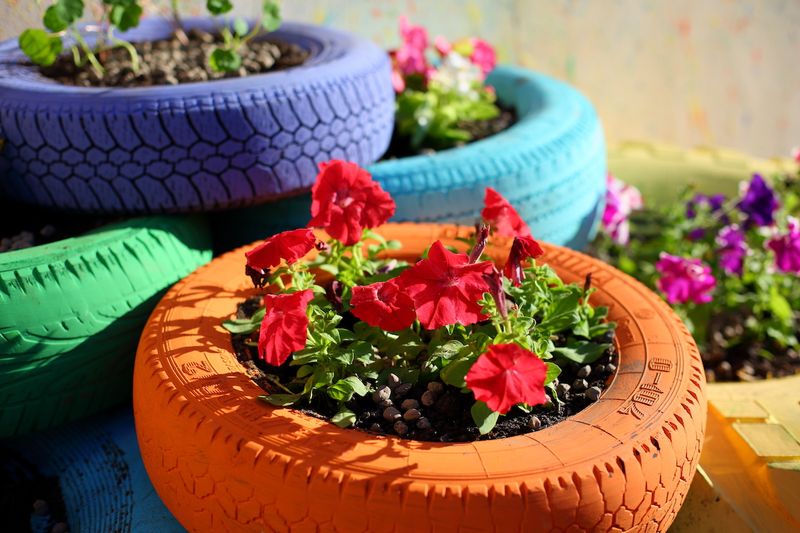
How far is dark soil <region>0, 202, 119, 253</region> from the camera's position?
6.89ft

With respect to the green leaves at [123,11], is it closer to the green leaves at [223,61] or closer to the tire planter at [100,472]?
the green leaves at [223,61]

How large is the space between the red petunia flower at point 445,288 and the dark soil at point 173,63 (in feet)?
3.83

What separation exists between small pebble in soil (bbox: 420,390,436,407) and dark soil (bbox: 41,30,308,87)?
4.05ft

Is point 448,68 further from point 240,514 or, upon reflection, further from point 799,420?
point 240,514

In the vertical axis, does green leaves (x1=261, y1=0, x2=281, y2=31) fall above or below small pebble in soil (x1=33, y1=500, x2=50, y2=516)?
above

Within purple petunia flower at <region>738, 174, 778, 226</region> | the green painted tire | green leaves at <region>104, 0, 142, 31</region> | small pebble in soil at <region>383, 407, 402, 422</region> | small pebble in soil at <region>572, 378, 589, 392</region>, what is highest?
green leaves at <region>104, 0, 142, 31</region>

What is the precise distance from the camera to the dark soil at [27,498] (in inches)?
76.3

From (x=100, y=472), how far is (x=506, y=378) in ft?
3.98

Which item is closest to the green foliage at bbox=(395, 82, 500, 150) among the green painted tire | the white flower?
the white flower

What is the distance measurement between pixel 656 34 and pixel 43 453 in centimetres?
391

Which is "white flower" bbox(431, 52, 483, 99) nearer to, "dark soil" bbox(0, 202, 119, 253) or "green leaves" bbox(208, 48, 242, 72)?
"green leaves" bbox(208, 48, 242, 72)

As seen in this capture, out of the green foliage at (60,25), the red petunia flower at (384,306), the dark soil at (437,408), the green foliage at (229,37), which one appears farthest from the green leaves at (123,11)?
the red petunia flower at (384,306)

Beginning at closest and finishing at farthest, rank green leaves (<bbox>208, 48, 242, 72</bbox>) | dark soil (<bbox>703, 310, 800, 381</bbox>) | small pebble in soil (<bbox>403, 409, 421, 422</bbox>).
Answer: small pebble in soil (<bbox>403, 409, 421, 422</bbox>) → green leaves (<bbox>208, 48, 242, 72</bbox>) → dark soil (<bbox>703, 310, 800, 381</bbox>)

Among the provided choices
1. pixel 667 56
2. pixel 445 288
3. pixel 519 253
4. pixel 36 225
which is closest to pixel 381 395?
pixel 445 288
